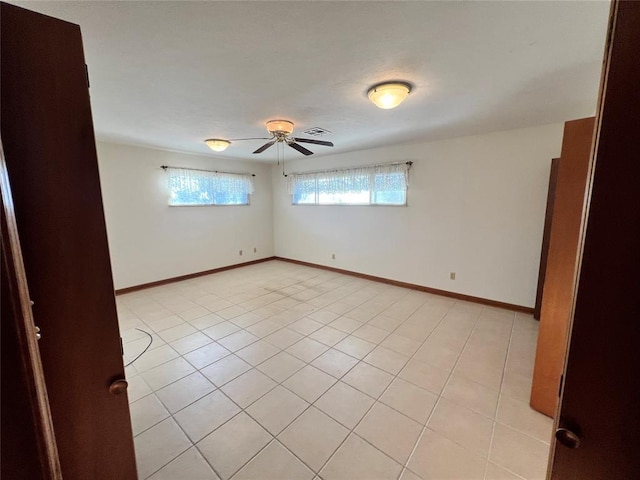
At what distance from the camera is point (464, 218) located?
12.1 feet

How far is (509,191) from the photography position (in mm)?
3324

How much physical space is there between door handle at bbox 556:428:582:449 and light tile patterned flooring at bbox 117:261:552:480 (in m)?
1.06

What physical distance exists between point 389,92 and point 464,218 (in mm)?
2437

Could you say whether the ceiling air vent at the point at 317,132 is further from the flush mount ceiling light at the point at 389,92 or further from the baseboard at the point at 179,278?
the baseboard at the point at 179,278

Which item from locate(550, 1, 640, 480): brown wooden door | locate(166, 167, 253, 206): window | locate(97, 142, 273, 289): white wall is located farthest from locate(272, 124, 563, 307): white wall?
locate(550, 1, 640, 480): brown wooden door

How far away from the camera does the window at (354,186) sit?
13.9ft

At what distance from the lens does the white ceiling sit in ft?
4.14

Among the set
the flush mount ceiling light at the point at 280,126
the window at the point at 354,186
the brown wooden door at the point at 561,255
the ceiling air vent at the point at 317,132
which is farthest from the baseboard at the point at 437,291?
the flush mount ceiling light at the point at 280,126

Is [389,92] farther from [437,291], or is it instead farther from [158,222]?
[158,222]

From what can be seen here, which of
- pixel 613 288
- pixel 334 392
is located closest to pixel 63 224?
pixel 613 288

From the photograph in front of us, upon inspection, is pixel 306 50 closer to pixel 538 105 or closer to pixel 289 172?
pixel 538 105

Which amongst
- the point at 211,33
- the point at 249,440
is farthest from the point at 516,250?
the point at 211,33

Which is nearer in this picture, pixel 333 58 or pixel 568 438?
pixel 568 438

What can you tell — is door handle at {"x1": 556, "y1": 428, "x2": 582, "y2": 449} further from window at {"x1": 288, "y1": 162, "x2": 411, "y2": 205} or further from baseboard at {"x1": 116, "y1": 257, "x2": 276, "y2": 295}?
baseboard at {"x1": 116, "y1": 257, "x2": 276, "y2": 295}
